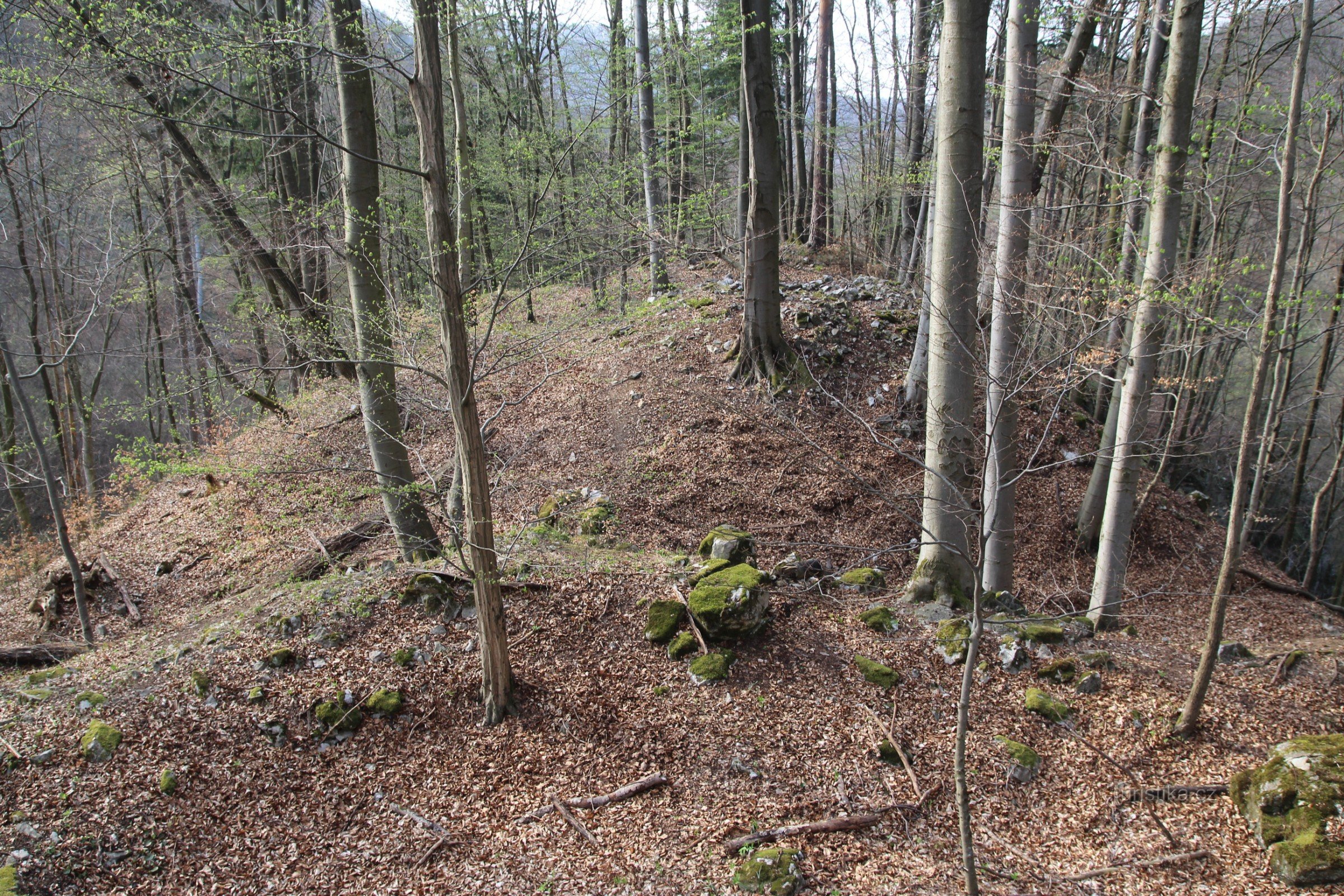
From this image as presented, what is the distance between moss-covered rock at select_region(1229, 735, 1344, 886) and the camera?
10.6ft

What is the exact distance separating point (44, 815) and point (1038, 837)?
5558mm

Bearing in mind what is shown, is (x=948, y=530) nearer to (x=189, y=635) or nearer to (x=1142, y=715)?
(x=1142, y=715)

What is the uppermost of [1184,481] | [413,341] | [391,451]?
[413,341]

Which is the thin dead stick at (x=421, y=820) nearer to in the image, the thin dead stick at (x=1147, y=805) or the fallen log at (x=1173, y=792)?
the thin dead stick at (x=1147, y=805)

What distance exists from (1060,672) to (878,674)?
53.0 inches

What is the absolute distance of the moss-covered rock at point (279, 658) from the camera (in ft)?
15.9

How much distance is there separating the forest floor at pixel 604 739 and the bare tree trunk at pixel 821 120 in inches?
414

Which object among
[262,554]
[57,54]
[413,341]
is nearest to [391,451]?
[413,341]

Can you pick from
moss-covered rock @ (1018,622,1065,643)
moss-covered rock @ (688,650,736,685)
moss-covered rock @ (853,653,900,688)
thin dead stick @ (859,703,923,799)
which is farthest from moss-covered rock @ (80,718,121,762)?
moss-covered rock @ (1018,622,1065,643)

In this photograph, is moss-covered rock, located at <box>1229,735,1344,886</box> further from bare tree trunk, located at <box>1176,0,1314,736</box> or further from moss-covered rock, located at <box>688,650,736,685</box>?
moss-covered rock, located at <box>688,650,736,685</box>

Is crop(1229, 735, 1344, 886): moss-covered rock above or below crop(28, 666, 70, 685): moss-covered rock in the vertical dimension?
below

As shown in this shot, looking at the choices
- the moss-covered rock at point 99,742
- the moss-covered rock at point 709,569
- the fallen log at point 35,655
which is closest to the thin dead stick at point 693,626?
the moss-covered rock at point 709,569

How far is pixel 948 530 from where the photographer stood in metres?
5.54

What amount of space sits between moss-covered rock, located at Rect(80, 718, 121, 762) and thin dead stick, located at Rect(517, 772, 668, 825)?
2606 mm
